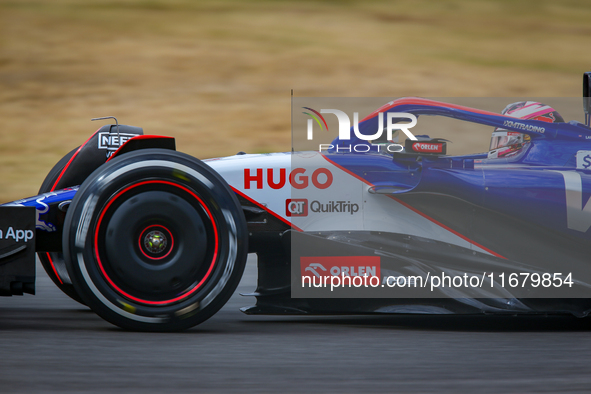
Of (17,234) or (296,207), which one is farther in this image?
(296,207)

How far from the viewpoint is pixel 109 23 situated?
15.2m

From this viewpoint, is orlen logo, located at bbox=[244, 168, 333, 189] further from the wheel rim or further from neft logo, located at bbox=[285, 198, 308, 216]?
the wheel rim

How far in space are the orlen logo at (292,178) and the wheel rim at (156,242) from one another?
1.36 ft

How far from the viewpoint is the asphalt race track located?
273 centimetres

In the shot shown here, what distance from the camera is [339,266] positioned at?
3.75 metres

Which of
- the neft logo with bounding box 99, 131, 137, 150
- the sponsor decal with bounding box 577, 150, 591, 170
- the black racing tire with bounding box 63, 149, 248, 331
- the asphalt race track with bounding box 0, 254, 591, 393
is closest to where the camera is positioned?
the asphalt race track with bounding box 0, 254, 591, 393

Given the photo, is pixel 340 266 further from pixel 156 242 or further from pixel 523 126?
pixel 523 126

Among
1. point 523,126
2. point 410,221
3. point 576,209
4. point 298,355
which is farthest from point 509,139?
point 298,355

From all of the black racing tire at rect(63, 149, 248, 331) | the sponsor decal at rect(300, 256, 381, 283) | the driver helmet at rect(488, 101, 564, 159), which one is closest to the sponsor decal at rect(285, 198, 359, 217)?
the sponsor decal at rect(300, 256, 381, 283)

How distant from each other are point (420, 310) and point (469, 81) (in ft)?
32.5

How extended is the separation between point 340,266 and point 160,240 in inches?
36.2

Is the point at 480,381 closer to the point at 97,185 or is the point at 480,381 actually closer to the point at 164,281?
the point at 164,281

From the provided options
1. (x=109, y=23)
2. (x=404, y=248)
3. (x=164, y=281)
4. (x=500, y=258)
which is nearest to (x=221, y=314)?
(x=164, y=281)

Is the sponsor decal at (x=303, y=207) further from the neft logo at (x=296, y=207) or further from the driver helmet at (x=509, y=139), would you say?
the driver helmet at (x=509, y=139)
